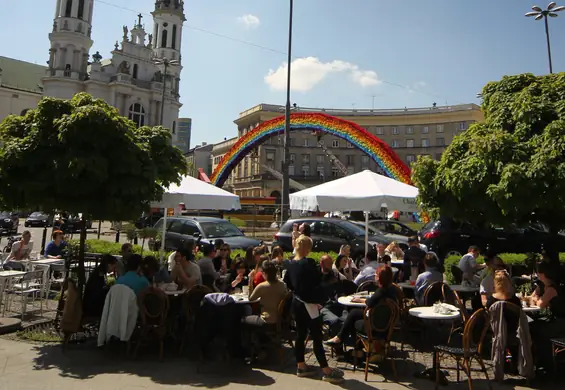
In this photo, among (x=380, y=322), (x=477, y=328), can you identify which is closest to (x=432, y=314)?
(x=477, y=328)

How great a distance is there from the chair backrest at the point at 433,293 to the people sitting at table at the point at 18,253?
8445 millimetres

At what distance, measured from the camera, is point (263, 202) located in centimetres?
4369

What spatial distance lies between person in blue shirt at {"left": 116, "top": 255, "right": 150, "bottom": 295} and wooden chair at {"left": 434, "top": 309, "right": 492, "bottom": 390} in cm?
394

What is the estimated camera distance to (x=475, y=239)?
14.3 metres

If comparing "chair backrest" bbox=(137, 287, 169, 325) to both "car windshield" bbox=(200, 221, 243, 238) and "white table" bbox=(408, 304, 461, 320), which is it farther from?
"car windshield" bbox=(200, 221, 243, 238)

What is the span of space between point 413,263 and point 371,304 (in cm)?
434

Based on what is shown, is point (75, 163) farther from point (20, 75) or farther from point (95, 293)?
point (20, 75)

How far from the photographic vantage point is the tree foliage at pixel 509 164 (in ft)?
17.5

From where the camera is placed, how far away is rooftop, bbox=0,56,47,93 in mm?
68500

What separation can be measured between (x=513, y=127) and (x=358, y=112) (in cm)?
7690

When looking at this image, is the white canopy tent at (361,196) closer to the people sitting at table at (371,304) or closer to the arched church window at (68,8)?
the people sitting at table at (371,304)

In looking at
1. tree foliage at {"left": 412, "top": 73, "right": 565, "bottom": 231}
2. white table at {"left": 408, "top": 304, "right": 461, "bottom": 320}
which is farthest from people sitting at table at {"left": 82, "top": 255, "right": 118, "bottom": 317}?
tree foliage at {"left": 412, "top": 73, "right": 565, "bottom": 231}

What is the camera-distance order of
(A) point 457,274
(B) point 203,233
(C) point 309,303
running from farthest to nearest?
1. (B) point 203,233
2. (A) point 457,274
3. (C) point 309,303

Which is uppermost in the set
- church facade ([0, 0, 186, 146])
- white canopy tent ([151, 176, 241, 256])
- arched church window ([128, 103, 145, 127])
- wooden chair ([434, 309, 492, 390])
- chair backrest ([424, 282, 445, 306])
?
church facade ([0, 0, 186, 146])
